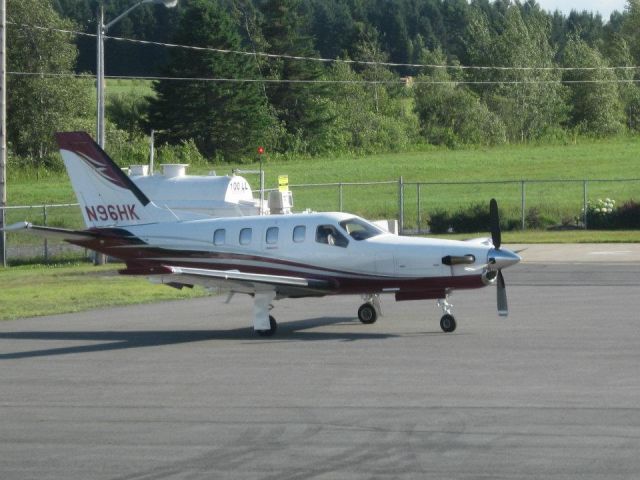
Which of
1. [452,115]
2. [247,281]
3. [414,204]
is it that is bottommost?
[247,281]

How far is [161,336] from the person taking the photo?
20.1m

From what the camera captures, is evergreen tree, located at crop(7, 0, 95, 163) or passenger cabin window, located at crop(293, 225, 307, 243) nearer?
passenger cabin window, located at crop(293, 225, 307, 243)

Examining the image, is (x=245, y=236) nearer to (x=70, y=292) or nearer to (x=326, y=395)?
(x=326, y=395)

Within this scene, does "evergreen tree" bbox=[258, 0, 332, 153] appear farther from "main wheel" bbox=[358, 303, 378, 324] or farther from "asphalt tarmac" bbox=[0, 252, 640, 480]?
"main wheel" bbox=[358, 303, 378, 324]

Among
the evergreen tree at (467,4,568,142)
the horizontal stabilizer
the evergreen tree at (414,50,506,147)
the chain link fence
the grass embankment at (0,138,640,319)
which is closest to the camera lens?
the horizontal stabilizer

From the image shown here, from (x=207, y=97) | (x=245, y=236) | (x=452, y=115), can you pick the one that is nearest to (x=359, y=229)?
(x=245, y=236)

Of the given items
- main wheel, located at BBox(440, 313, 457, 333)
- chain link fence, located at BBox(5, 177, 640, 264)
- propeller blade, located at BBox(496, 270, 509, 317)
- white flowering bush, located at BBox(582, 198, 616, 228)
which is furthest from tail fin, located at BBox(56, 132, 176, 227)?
white flowering bush, located at BBox(582, 198, 616, 228)

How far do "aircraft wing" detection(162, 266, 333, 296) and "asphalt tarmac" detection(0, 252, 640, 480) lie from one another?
0.73 m

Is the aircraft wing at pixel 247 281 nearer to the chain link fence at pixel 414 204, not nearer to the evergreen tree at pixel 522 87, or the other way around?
the chain link fence at pixel 414 204

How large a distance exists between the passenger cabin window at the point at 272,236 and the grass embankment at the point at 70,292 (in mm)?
5121

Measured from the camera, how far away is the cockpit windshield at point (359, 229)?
66.6 ft

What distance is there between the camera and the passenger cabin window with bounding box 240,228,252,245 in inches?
819

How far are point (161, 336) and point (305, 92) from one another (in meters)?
71.5

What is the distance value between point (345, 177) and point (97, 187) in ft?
160
